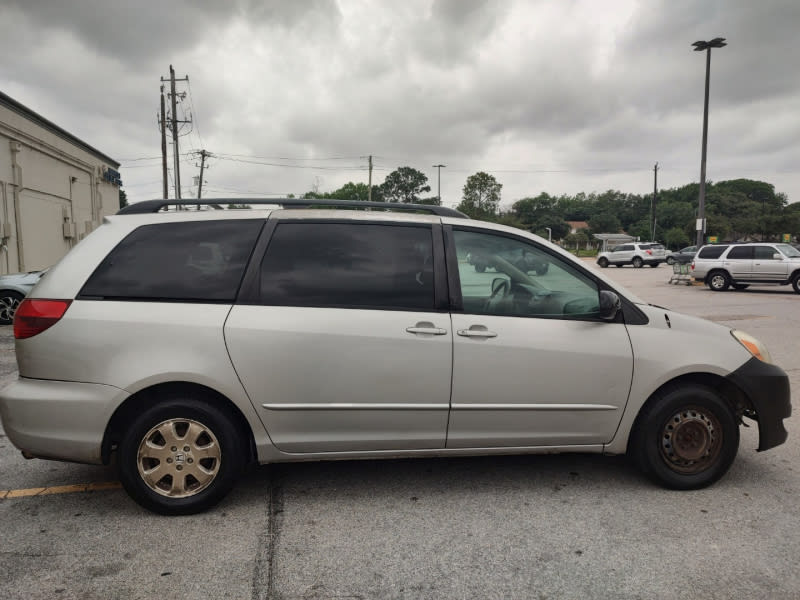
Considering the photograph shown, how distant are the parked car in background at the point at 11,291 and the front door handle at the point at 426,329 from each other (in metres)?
9.59

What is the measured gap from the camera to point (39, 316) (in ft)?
9.68

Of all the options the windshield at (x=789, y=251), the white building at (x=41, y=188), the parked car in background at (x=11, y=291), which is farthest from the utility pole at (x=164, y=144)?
the windshield at (x=789, y=251)

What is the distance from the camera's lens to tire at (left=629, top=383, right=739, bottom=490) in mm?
3303

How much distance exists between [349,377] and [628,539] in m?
1.65

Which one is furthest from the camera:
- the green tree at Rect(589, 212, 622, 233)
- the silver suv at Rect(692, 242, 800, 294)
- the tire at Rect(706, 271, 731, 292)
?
the green tree at Rect(589, 212, 622, 233)

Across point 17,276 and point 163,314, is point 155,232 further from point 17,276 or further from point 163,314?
point 17,276

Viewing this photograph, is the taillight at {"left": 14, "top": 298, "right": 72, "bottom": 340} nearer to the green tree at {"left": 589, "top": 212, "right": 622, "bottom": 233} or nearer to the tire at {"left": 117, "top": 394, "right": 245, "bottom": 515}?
the tire at {"left": 117, "top": 394, "right": 245, "bottom": 515}

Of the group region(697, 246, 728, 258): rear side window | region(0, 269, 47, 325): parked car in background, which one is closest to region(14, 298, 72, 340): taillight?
region(0, 269, 47, 325): parked car in background

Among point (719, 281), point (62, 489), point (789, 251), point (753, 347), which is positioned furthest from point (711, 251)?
point (62, 489)

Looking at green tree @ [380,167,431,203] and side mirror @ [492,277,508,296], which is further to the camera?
green tree @ [380,167,431,203]

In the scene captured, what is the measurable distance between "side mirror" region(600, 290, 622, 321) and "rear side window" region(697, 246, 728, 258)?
18879 millimetres

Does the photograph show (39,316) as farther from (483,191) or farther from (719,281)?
(483,191)

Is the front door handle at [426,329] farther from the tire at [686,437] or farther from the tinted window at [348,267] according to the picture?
the tire at [686,437]

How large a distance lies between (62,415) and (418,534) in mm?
1973
